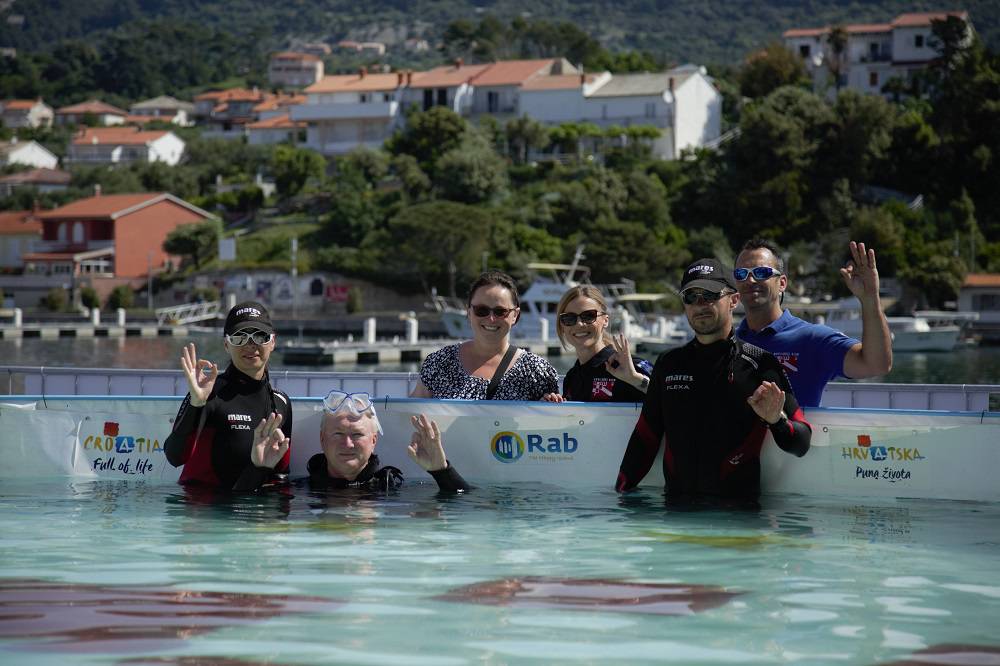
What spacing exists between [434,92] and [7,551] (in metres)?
116

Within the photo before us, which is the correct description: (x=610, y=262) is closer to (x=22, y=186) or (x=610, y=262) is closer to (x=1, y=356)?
(x=1, y=356)

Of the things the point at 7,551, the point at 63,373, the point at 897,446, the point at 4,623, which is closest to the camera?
the point at 4,623

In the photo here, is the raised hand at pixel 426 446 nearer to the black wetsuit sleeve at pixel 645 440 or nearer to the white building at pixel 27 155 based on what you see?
the black wetsuit sleeve at pixel 645 440

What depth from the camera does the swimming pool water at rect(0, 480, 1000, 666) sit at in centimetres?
574

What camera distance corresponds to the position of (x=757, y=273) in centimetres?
847

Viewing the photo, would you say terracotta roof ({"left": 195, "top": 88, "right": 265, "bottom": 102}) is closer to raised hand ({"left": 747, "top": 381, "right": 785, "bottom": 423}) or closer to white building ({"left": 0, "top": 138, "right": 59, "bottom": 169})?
white building ({"left": 0, "top": 138, "right": 59, "bottom": 169})

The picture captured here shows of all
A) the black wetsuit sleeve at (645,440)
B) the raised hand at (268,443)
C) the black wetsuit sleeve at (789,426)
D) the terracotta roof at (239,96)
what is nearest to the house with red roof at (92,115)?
the terracotta roof at (239,96)

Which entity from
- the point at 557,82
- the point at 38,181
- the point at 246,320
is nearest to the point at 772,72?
the point at 557,82

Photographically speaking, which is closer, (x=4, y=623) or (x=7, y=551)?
(x=4, y=623)

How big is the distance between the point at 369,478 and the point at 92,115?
617 feet

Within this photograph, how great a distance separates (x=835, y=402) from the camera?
11.4 m

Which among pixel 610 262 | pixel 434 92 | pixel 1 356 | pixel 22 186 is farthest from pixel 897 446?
pixel 22 186

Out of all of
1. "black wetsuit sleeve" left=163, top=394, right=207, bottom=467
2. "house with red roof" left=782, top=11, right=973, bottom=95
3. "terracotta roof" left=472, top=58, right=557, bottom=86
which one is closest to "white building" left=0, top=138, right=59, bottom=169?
"terracotta roof" left=472, top=58, right=557, bottom=86

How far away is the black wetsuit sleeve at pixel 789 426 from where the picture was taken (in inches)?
319
